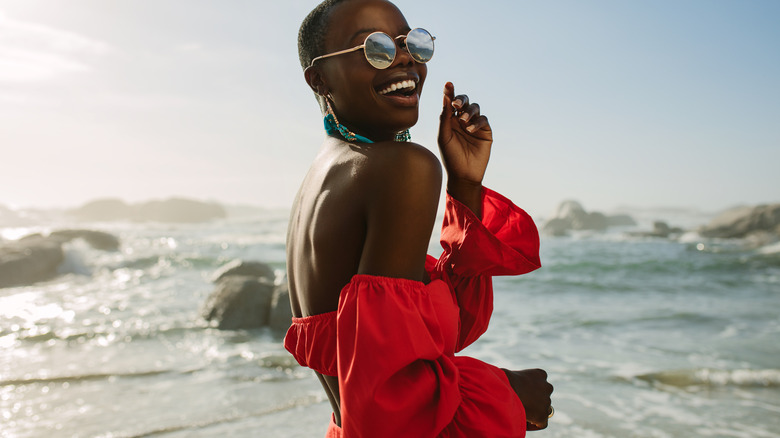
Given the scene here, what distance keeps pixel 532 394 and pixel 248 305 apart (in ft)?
21.9

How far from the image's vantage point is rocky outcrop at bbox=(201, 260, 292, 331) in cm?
756

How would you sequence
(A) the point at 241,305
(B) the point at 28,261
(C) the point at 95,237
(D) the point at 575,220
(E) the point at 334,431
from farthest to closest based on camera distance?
(D) the point at 575,220
(C) the point at 95,237
(B) the point at 28,261
(A) the point at 241,305
(E) the point at 334,431

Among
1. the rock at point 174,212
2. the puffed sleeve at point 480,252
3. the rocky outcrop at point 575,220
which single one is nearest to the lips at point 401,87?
the puffed sleeve at point 480,252

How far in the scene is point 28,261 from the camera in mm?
12672

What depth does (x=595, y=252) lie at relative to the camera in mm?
18656

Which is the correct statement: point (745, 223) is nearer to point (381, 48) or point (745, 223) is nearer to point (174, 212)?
point (381, 48)

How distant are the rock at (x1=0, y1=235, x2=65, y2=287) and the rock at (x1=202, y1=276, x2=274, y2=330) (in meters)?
6.57

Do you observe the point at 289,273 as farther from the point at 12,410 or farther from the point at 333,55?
the point at 12,410

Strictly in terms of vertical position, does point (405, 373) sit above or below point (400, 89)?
below

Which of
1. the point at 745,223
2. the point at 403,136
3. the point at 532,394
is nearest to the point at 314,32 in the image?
the point at 403,136

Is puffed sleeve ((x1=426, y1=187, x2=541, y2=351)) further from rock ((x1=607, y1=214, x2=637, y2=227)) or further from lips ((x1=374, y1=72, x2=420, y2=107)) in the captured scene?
rock ((x1=607, y1=214, x2=637, y2=227))

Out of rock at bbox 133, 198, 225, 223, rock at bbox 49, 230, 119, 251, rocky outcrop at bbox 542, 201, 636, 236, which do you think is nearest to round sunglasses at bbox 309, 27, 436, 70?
rock at bbox 49, 230, 119, 251

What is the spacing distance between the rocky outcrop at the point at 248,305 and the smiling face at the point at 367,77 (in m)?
6.13

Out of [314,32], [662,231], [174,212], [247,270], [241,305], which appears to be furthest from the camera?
[174,212]
